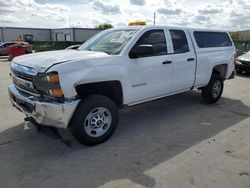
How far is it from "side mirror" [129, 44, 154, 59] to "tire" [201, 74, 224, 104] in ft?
8.70

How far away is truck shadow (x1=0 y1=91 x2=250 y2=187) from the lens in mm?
3207

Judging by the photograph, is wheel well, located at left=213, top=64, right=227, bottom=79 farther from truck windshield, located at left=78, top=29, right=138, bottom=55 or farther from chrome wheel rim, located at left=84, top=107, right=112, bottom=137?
chrome wheel rim, located at left=84, top=107, right=112, bottom=137

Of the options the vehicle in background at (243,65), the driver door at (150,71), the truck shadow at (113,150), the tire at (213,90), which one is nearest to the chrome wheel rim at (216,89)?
the tire at (213,90)

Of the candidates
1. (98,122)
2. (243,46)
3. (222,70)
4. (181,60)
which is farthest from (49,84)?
(243,46)

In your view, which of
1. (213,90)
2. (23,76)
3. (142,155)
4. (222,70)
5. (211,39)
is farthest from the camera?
(222,70)

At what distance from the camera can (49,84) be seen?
11.4ft

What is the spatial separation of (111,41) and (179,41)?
1.51 meters

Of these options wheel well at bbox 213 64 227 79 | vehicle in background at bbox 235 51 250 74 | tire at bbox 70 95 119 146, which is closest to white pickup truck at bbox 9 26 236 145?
tire at bbox 70 95 119 146

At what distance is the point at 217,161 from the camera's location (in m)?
3.62

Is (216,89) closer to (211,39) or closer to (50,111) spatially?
(211,39)

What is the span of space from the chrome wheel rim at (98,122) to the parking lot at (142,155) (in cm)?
23

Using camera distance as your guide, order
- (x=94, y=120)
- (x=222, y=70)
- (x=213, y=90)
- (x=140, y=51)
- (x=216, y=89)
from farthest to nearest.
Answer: (x=222, y=70) → (x=216, y=89) → (x=213, y=90) → (x=140, y=51) → (x=94, y=120)

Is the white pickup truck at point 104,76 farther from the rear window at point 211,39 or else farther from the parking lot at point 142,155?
the parking lot at point 142,155

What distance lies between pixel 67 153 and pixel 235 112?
3972 mm
